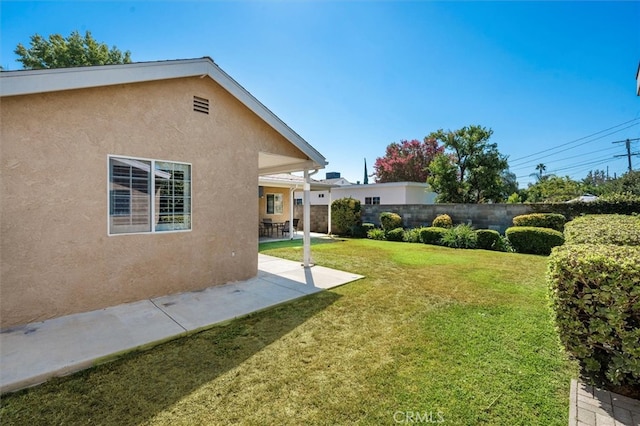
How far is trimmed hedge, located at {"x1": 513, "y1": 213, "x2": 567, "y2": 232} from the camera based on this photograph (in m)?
12.0

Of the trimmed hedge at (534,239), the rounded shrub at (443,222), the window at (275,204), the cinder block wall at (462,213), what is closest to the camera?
the trimmed hedge at (534,239)

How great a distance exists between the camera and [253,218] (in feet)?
23.7

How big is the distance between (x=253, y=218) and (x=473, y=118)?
19138 mm

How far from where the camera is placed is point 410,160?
37.3m

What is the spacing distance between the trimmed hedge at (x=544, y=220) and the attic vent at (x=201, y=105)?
44.7 feet

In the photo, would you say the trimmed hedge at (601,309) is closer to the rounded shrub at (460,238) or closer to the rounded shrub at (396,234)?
the rounded shrub at (460,238)

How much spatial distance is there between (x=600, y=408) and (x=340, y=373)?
8.33 feet

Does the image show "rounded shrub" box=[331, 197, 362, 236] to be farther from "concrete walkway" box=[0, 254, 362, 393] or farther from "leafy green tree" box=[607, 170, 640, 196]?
"leafy green tree" box=[607, 170, 640, 196]

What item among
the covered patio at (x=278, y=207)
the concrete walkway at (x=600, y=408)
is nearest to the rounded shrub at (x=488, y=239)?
the covered patio at (x=278, y=207)

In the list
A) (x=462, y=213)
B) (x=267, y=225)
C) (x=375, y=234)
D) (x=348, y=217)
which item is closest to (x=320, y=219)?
(x=348, y=217)

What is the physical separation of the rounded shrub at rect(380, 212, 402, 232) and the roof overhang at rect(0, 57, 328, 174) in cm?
900

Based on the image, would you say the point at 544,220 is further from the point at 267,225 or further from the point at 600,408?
the point at 267,225

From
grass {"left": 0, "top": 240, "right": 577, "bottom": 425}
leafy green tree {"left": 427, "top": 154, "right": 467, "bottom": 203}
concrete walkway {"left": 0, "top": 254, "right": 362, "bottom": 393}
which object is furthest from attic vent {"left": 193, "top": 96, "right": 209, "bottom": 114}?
leafy green tree {"left": 427, "top": 154, "right": 467, "bottom": 203}

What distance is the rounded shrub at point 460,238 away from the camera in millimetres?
12885
